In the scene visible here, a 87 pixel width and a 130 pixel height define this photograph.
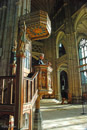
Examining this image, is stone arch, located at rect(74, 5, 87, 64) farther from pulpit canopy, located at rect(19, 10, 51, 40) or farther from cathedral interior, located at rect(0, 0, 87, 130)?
pulpit canopy, located at rect(19, 10, 51, 40)

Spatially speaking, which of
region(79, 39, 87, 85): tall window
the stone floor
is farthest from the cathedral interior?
the stone floor

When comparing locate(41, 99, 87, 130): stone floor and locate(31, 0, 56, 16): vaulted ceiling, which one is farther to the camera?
locate(31, 0, 56, 16): vaulted ceiling

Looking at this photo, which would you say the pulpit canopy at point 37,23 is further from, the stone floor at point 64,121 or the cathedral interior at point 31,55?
the stone floor at point 64,121

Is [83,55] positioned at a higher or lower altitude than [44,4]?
lower

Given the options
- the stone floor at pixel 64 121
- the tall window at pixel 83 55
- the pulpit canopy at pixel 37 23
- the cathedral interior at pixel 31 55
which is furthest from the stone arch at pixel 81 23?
the stone floor at pixel 64 121

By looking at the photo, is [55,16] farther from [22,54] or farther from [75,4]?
[22,54]

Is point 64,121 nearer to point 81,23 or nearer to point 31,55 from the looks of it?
point 31,55

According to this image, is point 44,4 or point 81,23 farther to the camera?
point 44,4

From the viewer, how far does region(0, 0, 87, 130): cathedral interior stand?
3.04 metres

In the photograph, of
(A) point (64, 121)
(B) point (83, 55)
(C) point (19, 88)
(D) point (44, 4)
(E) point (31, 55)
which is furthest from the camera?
(B) point (83, 55)

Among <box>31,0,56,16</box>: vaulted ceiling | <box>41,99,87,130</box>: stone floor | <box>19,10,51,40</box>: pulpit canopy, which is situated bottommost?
<box>41,99,87,130</box>: stone floor

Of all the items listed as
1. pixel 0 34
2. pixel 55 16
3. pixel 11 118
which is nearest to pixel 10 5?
pixel 0 34

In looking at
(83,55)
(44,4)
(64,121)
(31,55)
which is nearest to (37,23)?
(31,55)

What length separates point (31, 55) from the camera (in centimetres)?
804
